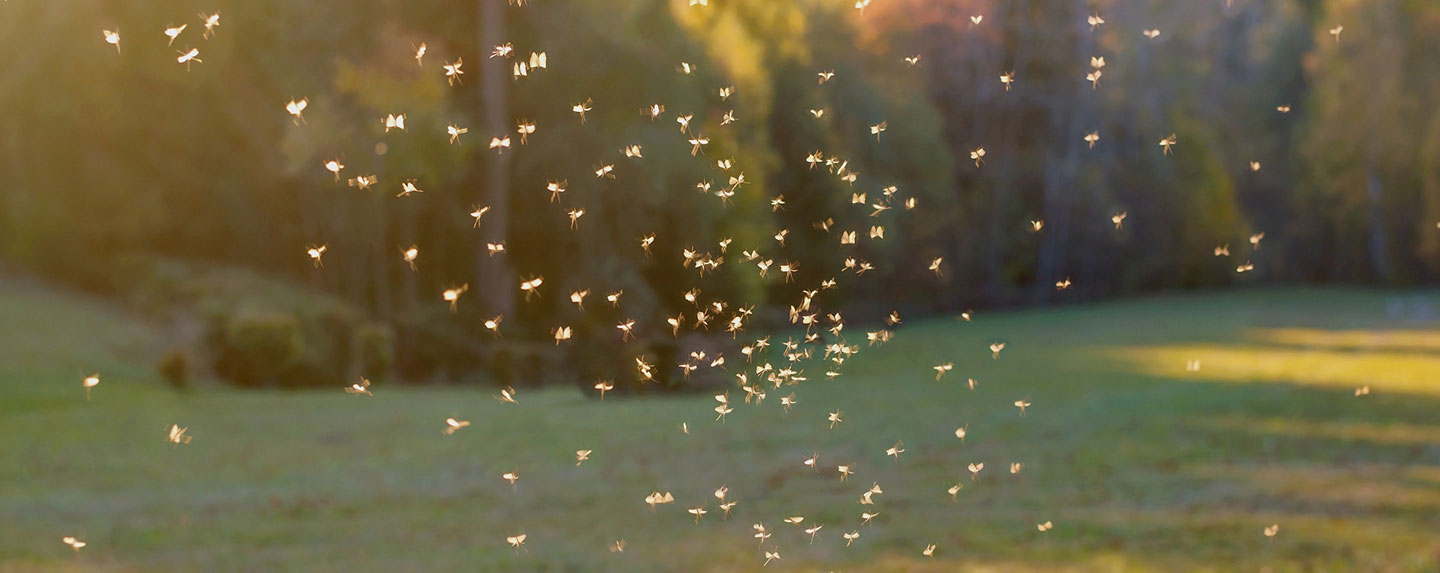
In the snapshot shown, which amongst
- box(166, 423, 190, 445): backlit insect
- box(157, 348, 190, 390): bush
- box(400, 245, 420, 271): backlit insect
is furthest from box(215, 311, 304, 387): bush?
box(166, 423, 190, 445): backlit insect

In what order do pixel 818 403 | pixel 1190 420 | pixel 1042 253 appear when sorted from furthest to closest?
1. pixel 1042 253
2. pixel 818 403
3. pixel 1190 420

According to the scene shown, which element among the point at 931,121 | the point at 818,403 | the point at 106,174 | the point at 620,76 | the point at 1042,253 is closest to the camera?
the point at 818,403

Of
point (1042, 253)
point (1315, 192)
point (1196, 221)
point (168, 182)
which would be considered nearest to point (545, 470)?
point (168, 182)

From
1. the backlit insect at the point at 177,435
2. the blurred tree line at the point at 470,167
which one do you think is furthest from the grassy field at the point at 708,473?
the blurred tree line at the point at 470,167

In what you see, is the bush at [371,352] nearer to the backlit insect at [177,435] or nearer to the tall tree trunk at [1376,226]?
the backlit insect at [177,435]

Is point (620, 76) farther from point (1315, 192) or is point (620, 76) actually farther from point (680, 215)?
point (1315, 192)

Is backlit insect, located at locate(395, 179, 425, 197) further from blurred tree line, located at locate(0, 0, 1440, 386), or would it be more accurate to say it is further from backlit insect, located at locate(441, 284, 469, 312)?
blurred tree line, located at locate(0, 0, 1440, 386)
